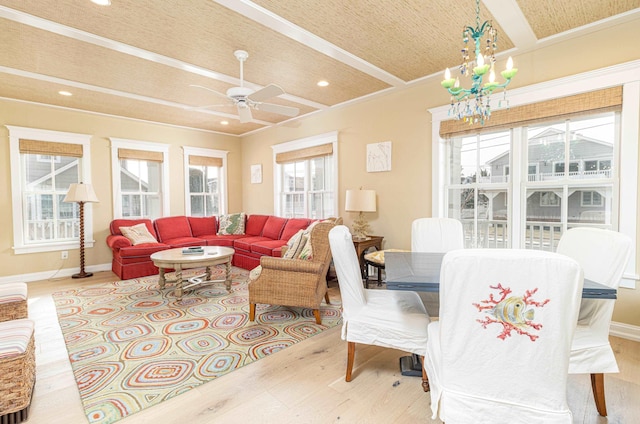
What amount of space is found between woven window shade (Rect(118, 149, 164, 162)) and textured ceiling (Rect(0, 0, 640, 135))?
1398mm

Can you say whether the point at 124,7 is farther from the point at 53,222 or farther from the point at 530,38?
the point at 53,222

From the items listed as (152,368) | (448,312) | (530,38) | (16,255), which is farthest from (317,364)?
(16,255)

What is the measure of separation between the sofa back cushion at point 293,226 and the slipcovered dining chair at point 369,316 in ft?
10.4

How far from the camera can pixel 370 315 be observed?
199 cm

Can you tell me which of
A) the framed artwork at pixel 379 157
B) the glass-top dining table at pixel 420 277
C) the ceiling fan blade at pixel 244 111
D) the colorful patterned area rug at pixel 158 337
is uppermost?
the ceiling fan blade at pixel 244 111

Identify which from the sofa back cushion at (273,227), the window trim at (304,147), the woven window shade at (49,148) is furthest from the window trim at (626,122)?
the woven window shade at (49,148)

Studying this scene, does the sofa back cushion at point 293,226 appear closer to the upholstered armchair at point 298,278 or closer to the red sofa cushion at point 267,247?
the red sofa cushion at point 267,247

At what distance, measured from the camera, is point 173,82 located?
12.7 feet

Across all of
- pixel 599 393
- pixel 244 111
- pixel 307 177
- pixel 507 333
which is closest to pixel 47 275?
pixel 244 111

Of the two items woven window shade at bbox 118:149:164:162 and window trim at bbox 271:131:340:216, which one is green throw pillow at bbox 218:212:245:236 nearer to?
window trim at bbox 271:131:340:216

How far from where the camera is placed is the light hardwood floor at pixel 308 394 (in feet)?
5.79

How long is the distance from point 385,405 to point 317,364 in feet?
2.05

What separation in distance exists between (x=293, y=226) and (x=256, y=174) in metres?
1.95

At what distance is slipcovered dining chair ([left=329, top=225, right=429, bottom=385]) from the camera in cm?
186
